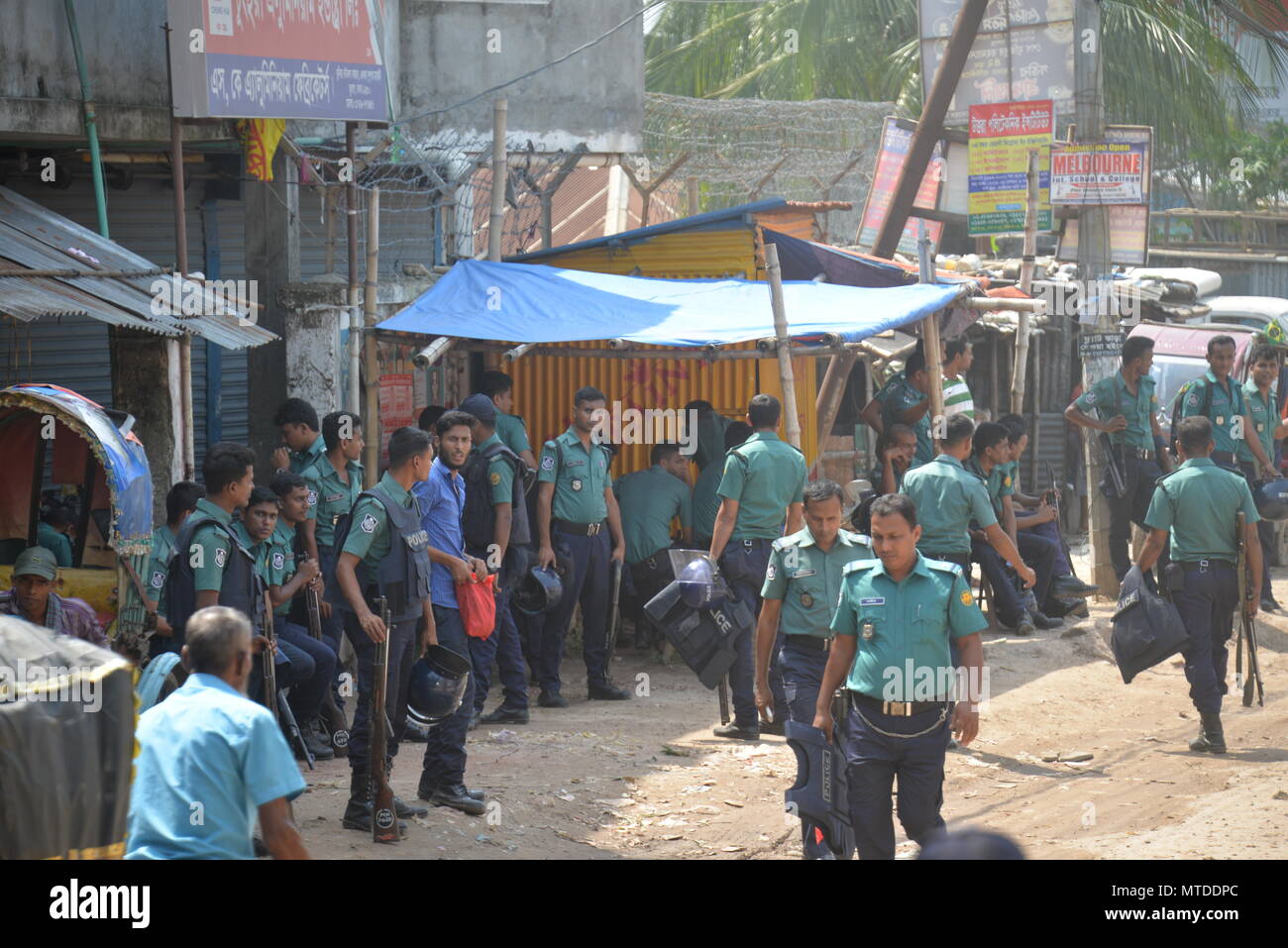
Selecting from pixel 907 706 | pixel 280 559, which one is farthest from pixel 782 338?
pixel 907 706

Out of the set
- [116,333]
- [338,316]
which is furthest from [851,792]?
[338,316]

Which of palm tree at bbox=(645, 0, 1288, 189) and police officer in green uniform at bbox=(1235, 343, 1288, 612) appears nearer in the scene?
police officer in green uniform at bbox=(1235, 343, 1288, 612)

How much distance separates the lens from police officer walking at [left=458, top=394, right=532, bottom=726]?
9.47 meters

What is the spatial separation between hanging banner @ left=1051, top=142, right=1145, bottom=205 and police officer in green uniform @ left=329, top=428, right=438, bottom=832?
25.6ft

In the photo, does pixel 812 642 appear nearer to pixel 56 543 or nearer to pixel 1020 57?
pixel 56 543

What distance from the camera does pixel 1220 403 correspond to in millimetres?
12695

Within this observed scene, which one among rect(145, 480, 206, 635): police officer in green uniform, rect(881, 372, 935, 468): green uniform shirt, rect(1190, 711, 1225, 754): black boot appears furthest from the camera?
rect(881, 372, 935, 468): green uniform shirt

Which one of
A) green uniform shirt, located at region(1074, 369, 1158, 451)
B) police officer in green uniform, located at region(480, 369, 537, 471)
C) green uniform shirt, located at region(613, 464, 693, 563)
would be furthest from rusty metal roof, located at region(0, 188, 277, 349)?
green uniform shirt, located at region(1074, 369, 1158, 451)

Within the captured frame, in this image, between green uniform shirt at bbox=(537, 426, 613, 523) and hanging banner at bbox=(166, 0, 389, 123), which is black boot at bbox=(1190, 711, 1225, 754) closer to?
green uniform shirt at bbox=(537, 426, 613, 523)

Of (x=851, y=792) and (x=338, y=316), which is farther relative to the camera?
(x=338, y=316)

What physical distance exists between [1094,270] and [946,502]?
16.0 feet

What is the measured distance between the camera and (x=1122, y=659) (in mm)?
9227
